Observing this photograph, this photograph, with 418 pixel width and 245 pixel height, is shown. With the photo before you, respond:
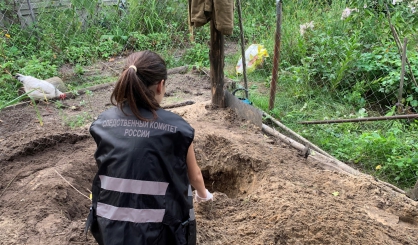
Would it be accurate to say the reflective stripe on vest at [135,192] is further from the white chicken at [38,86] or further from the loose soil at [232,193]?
the white chicken at [38,86]

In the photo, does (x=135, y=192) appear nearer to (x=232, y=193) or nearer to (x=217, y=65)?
(x=232, y=193)

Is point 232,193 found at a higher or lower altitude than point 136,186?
lower

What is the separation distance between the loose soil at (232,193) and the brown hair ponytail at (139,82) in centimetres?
121

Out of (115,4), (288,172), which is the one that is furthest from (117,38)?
(288,172)

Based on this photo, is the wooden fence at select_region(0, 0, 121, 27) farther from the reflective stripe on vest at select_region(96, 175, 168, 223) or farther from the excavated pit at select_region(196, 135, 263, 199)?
the reflective stripe on vest at select_region(96, 175, 168, 223)

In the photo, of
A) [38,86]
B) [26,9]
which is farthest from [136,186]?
[26,9]

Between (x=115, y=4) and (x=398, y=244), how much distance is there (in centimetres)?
672

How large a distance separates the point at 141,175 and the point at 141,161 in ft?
0.23

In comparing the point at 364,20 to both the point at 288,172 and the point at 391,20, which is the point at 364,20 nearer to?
the point at 391,20

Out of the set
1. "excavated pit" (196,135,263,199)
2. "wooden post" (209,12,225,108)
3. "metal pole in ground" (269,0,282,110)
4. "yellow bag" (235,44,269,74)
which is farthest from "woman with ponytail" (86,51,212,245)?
"yellow bag" (235,44,269,74)

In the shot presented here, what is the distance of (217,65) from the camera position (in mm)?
4383

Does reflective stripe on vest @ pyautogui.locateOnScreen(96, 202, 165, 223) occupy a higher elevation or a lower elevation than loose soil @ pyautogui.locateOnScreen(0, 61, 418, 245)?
higher

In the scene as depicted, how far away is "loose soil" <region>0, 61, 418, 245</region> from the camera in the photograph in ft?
8.37

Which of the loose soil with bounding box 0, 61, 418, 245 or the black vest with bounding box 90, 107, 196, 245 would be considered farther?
the loose soil with bounding box 0, 61, 418, 245
